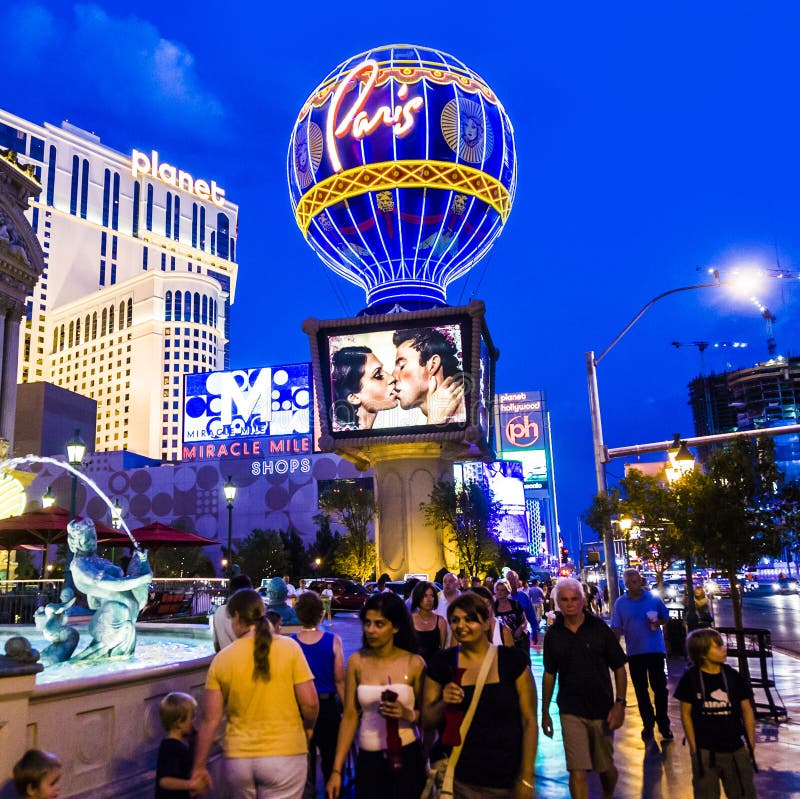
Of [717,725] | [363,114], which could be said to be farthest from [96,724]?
[363,114]

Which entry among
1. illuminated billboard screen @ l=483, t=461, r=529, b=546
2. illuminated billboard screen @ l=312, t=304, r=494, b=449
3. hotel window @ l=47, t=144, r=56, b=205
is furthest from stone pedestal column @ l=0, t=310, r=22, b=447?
hotel window @ l=47, t=144, r=56, b=205

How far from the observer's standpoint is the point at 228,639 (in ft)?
24.9

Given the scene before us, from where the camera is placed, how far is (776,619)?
30.0 m

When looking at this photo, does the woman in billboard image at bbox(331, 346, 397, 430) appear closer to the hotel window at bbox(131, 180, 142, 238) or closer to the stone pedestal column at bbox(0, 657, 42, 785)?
the stone pedestal column at bbox(0, 657, 42, 785)

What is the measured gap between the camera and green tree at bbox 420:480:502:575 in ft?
150

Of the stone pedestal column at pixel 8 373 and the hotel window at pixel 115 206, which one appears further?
the hotel window at pixel 115 206

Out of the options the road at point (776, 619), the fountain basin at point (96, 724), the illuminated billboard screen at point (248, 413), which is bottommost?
the road at point (776, 619)

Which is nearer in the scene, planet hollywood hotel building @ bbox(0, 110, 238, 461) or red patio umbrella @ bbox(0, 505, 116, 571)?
red patio umbrella @ bbox(0, 505, 116, 571)

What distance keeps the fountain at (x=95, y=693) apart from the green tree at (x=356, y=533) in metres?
39.6

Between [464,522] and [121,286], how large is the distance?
4707 inches

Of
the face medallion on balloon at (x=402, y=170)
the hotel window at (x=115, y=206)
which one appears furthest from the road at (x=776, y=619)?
the hotel window at (x=115, y=206)

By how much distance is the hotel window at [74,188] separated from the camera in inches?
6476

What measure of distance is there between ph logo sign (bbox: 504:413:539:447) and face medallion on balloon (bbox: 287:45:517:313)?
86.1 meters

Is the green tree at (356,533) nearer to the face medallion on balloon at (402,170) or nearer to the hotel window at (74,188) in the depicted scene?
the face medallion on balloon at (402,170)
